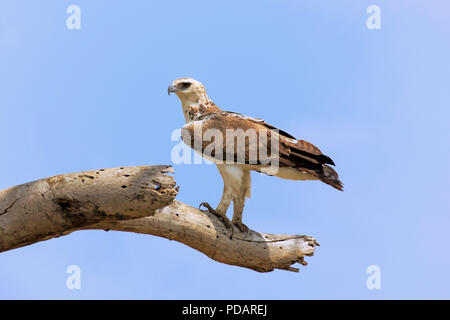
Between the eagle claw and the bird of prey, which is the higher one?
the bird of prey

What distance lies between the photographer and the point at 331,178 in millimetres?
7184

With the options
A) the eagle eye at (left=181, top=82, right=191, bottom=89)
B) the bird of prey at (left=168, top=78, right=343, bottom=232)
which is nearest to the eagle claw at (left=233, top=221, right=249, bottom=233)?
the bird of prey at (left=168, top=78, right=343, bottom=232)

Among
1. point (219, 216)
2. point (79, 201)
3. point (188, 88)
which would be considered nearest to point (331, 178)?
point (219, 216)

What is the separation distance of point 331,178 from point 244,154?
1.06 meters

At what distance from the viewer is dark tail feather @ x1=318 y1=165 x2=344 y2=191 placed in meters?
7.13

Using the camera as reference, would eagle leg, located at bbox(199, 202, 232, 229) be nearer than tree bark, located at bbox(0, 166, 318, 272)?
No

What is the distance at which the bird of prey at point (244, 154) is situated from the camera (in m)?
7.15

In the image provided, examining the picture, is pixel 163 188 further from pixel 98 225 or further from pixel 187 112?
pixel 187 112

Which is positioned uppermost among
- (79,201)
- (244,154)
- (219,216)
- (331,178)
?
(244,154)

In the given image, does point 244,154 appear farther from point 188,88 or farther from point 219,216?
point 188,88

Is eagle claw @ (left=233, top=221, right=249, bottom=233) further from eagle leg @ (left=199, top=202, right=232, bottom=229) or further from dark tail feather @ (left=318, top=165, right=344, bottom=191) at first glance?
dark tail feather @ (left=318, top=165, right=344, bottom=191)

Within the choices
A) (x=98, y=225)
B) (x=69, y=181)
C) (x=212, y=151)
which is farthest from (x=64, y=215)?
(x=212, y=151)

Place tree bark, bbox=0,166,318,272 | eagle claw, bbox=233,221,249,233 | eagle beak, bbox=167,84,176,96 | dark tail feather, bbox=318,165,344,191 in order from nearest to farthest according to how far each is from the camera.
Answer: tree bark, bbox=0,166,318,272 → dark tail feather, bbox=318,165,344,191 → eagle claw, bbox=233,221,249,233 → eagle beak, bbox=167,84,176,96

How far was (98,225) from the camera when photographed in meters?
6.65
